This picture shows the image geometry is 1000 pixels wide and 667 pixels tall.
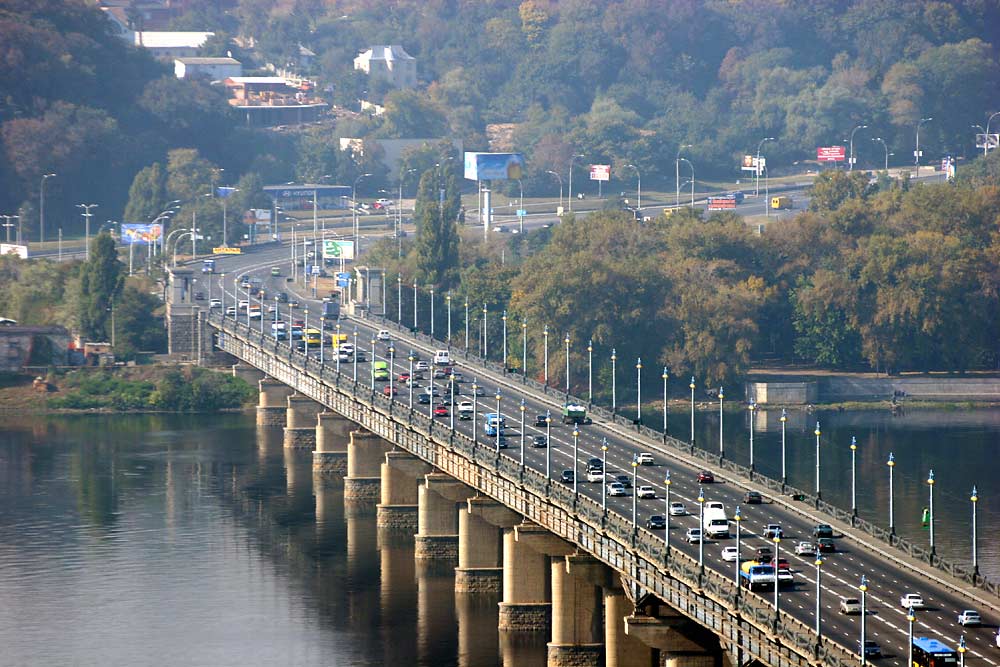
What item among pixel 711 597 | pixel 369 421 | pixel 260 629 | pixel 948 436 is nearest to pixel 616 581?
pixel 711 597

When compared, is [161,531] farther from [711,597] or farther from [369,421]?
[711,597]

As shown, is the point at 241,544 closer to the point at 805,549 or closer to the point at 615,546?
the point at 615,546

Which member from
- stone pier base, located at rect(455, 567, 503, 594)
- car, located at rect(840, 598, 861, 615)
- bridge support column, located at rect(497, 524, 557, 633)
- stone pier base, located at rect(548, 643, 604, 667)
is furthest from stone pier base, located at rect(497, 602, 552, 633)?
car, located at rect(840, 598, 861, 615)

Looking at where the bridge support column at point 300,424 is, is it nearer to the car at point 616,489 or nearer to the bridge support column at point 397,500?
the bridge support column at point 397,500

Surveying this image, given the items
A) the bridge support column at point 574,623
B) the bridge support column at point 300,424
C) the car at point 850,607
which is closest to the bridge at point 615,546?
the bridge support column at point 574,623

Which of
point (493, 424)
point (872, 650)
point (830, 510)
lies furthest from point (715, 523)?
point (493, 424)

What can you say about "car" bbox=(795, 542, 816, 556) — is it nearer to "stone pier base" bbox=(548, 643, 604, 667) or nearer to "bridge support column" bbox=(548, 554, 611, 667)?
"bridge support column" bbox=(548, 554, 611, 667)
